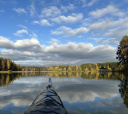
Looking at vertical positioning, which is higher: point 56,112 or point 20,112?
point 56,112

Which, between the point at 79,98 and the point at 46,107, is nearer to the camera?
the point at 46,107

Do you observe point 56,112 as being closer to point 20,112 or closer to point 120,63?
point 20,112

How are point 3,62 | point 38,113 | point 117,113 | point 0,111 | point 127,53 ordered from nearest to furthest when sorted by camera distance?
point 38,113
point 117,113
point 0,111
point 127,53
point 3,62

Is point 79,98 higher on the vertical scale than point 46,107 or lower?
lower

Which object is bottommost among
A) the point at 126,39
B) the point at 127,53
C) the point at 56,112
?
the point at 56,112

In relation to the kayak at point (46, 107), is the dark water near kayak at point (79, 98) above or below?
below

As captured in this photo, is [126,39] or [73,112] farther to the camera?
[126,39]

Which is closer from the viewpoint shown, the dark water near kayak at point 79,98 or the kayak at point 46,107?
the kayak at point 46,107

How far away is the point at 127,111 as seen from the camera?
819 cm

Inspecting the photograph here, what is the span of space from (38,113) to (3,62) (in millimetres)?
134064

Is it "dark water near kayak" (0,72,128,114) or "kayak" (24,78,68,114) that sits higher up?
"kayak" (24,78,68,114)

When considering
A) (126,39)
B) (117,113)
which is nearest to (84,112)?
(117,113)

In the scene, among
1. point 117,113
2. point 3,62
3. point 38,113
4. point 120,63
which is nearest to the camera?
point 38,113

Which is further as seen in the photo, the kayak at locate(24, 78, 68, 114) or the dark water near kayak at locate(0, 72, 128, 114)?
the dark water near kayak at locate(0, 72, 128, 114)
